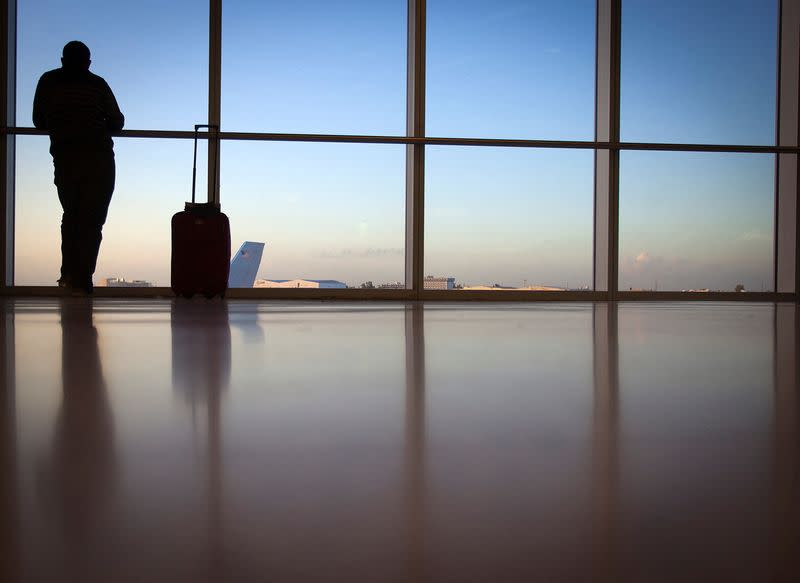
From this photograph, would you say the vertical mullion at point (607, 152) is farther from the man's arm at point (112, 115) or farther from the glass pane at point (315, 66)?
the man's arm at point (112, 115)

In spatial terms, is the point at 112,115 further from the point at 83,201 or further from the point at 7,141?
the point at 7,141

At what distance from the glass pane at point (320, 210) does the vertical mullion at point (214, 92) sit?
11 centimetres

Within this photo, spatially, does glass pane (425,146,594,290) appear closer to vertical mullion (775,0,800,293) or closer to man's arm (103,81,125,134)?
vertical mullion (775,0,800,293)

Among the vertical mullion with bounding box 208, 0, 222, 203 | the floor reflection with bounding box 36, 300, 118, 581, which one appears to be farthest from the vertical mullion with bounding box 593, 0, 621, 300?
the floor reflection with bounding box 36, 300, 118, 581

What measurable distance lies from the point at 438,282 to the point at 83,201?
93.2 inches

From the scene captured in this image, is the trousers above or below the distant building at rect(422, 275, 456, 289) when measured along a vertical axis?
above

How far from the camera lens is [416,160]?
16.2ft

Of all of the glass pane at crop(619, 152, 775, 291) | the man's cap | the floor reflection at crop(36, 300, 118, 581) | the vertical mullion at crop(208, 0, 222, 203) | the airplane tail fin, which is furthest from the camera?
the glass pane at crop(619, 152, 775, 291)

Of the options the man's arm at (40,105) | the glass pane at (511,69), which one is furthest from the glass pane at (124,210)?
the glass pane at (511,69)

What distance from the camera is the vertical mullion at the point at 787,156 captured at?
533cm

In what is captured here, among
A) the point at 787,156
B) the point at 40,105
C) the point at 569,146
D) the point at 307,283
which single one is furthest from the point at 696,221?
the point at 40,105

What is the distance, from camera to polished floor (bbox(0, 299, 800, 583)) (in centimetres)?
18

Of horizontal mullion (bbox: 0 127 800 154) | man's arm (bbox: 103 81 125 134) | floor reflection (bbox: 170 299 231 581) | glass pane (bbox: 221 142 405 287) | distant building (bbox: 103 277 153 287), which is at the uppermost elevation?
horizontal mullion (bbox: 0 127 800 154)

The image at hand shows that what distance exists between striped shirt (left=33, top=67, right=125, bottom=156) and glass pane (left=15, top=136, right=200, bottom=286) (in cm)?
98
